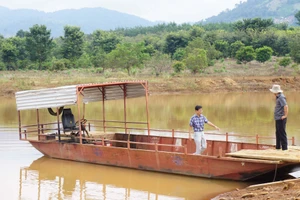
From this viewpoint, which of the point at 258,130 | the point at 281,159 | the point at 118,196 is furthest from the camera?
the point at 258,130

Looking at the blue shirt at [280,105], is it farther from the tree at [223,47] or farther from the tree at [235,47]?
the tree at [223,47]

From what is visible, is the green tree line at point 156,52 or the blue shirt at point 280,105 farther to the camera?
the green tree line at point 156,52

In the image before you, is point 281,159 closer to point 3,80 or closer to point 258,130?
point 258,130

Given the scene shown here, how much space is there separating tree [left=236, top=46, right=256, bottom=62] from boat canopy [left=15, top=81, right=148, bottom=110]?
3613 centimetres

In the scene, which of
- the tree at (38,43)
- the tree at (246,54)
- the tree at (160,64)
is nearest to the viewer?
the tree at (160,64)

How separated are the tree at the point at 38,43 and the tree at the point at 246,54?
73.4ft

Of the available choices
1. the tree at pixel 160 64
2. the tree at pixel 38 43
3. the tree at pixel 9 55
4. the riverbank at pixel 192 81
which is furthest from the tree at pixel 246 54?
the tree at pixel 9 55

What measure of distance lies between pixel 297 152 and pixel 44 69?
1851 inches

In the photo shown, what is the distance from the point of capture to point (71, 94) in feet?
44.3

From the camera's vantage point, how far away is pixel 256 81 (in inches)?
1661

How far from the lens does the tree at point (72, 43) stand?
192 feet

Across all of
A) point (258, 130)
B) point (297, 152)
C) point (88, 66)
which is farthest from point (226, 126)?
point (88, 66)

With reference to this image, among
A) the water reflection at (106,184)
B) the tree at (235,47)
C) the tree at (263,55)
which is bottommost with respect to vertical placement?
the water reflection at (106,184)

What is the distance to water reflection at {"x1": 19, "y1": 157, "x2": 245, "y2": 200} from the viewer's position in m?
10.8
